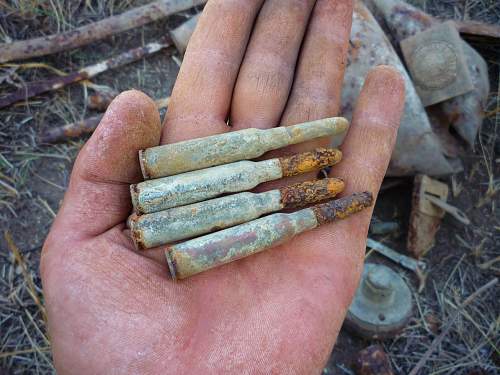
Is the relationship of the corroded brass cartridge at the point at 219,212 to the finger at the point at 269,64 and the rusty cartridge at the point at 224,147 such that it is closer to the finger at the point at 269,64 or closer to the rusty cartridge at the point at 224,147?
the rusty cartridge at the point at 224,147

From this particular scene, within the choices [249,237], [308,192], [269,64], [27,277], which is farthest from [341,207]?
[27,277]

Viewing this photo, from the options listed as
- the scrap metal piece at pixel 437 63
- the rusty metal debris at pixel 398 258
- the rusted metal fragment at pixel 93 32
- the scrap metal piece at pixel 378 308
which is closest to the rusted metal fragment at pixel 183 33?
the rusted metal fragment at pixel 93 32

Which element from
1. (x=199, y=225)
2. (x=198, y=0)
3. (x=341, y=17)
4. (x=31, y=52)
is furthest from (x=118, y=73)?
(x=199, y=225)

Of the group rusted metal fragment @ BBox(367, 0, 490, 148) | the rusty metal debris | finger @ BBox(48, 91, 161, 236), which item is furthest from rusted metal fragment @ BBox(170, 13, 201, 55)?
the rusty metal debris

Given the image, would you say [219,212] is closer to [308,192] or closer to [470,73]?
[308,192]

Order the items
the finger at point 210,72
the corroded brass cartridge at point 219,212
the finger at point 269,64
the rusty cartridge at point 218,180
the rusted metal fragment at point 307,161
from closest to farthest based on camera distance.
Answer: the corroded brass cartridge at point 219,212, the rusty cartridge at point 218,180, the rusted metal fragment at point 307,161, the finger at point 210,72, the finger at point 269,64

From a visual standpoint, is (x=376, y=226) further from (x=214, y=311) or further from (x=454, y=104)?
(x=214, y=311)
